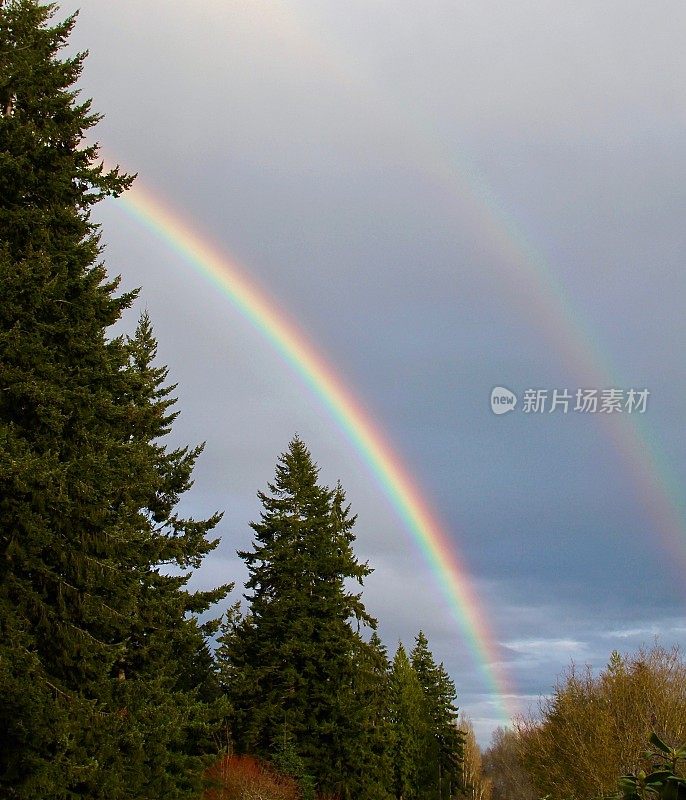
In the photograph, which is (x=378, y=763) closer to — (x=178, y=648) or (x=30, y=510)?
(x=178, y=648)

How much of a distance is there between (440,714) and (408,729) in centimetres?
1153

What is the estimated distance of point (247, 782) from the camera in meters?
27.6

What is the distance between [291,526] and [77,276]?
77.4 feet

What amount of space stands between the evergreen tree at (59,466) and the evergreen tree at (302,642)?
17418 millimetres

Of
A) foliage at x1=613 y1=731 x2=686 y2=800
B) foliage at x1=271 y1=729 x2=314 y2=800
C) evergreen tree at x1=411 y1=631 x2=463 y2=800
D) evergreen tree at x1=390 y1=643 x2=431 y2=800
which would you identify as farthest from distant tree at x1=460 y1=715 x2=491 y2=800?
foliage at x1=613 y1=731 x2=686 y2=800

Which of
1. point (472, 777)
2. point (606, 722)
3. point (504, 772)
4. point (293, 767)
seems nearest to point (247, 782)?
point (293, 767)

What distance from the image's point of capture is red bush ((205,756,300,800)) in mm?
26906

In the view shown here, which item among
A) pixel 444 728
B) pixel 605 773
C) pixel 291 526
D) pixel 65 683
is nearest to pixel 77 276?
pixel 65 683

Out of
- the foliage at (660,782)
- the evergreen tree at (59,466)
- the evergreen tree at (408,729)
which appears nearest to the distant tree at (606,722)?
the evergreen tree at (408,729)

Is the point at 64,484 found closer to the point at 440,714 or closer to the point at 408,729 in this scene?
the point at 408,729

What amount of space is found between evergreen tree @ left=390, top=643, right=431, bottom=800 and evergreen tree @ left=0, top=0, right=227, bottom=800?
136 feet

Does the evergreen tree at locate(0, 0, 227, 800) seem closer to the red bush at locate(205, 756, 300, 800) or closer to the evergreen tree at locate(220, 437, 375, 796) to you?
the red bush at locate(205, 756, 300, 800)

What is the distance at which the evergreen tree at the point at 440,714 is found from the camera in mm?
65312

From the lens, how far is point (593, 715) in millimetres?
34562
